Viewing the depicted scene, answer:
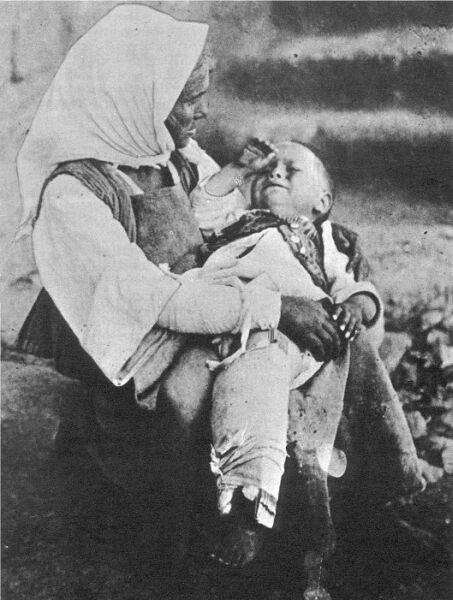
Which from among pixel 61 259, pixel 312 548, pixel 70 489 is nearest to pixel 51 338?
pixel 61 259

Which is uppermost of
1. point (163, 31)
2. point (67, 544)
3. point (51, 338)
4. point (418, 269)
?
point (163, 31)

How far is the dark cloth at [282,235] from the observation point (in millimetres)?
4133

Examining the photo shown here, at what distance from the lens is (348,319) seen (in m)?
4.11

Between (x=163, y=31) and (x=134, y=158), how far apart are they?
54 centimetres

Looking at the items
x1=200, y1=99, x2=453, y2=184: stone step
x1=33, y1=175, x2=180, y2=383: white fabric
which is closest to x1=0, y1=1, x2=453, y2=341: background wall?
x1=200, y1=99, x2=453, y2=184: stone step

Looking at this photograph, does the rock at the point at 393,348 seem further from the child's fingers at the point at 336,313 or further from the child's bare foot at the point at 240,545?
the child's bare foot at the point at 240,545

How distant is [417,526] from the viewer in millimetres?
4117

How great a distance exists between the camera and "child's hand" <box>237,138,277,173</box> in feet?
13.8

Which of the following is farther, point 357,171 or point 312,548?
point 357,171

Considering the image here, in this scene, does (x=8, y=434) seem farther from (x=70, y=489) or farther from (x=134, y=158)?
(x=134, y=158)

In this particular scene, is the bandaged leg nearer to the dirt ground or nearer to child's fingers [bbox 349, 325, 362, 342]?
the dirt ground

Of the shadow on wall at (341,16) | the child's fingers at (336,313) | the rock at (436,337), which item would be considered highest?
the shadow on wall at (341,16)

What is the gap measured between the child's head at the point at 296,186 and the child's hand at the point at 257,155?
31 millimetres

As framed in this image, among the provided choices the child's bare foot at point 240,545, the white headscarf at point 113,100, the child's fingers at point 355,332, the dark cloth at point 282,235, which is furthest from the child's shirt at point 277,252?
the child's bare foot at point 240,545
